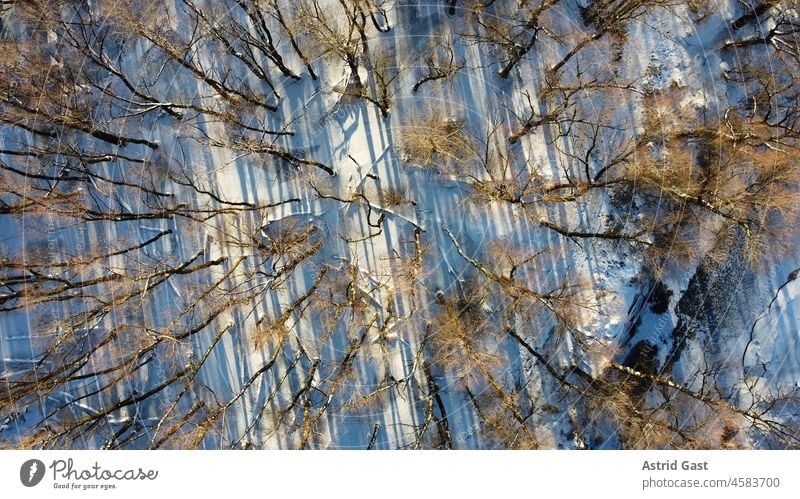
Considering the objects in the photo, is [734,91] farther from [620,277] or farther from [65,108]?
[65,108]

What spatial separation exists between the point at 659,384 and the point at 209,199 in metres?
16.1

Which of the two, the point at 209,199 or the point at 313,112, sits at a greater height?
the point at 313,112

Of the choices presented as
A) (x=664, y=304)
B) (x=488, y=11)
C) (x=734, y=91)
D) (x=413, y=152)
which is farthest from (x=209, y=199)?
(x=734, y=91)

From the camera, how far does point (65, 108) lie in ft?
55.6
